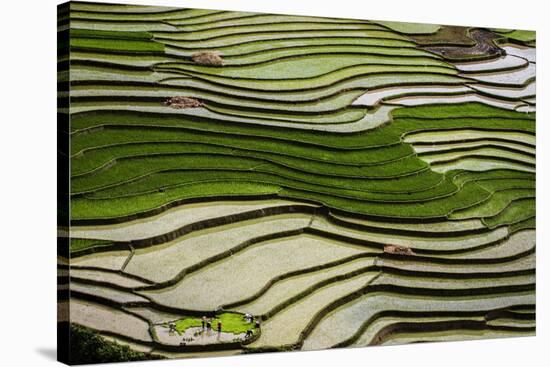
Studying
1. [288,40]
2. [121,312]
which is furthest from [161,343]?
[288,40]

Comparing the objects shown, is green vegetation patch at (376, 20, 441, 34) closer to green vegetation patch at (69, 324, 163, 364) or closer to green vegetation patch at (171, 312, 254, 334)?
green vegetation patch at (171, 312, 254, 334)

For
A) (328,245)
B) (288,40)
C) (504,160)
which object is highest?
(288,40)

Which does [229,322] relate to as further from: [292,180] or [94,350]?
[292,180]

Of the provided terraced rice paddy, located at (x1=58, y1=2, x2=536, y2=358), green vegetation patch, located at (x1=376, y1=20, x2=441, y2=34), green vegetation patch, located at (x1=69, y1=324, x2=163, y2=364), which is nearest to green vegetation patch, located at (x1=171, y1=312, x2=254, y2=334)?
terraced rice paddy, located at (x1=58, y1=2, x2=536, y2=358)

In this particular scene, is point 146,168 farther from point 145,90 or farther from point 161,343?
point 161,343

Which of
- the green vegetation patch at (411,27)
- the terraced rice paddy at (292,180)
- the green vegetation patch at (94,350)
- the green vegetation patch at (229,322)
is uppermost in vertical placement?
the green vegetation patch at (411,27)

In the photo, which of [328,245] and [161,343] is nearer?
[161,343]

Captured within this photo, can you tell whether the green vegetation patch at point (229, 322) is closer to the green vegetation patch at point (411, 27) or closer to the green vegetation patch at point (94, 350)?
the green vegetation patch at point (94, 350)

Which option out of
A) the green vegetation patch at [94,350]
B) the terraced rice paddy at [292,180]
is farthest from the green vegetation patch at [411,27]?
the green vegetation patch at [94,350]
